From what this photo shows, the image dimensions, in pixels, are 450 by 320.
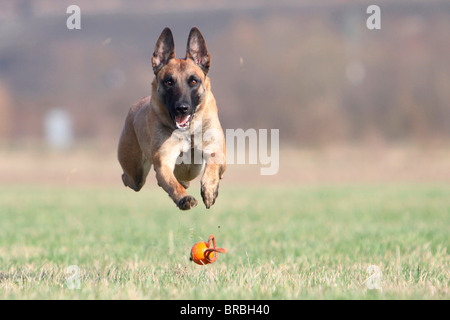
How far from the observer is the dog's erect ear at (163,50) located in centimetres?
606

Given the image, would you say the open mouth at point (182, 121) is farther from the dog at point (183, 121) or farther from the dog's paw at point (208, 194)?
the dog's paw at point (208, 194)

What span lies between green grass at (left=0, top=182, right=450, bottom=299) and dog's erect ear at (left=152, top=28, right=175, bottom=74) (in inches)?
62.7

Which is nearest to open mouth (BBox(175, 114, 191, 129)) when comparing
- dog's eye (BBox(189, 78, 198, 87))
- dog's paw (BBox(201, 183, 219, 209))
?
dog's eye (BBox(189, 78, 198, 87))

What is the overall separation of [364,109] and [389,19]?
440 inches

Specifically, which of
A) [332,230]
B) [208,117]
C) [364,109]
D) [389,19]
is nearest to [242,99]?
[364,109]

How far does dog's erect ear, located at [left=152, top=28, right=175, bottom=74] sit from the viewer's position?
19.9 ft

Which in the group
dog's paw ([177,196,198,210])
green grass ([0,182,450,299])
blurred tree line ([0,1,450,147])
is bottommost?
green grass ([0,182,450,299])

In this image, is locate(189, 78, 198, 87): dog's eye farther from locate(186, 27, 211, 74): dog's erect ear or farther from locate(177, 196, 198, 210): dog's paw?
locate(177, 196, 198, 210): dog's paw

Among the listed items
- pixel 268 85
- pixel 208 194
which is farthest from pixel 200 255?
pixel 268 85

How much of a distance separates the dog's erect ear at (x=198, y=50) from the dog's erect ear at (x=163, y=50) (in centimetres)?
16

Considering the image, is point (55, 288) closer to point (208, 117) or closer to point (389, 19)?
point (208, 117)

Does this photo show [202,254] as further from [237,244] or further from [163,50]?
[237,244]

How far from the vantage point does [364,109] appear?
3731 centimetres
